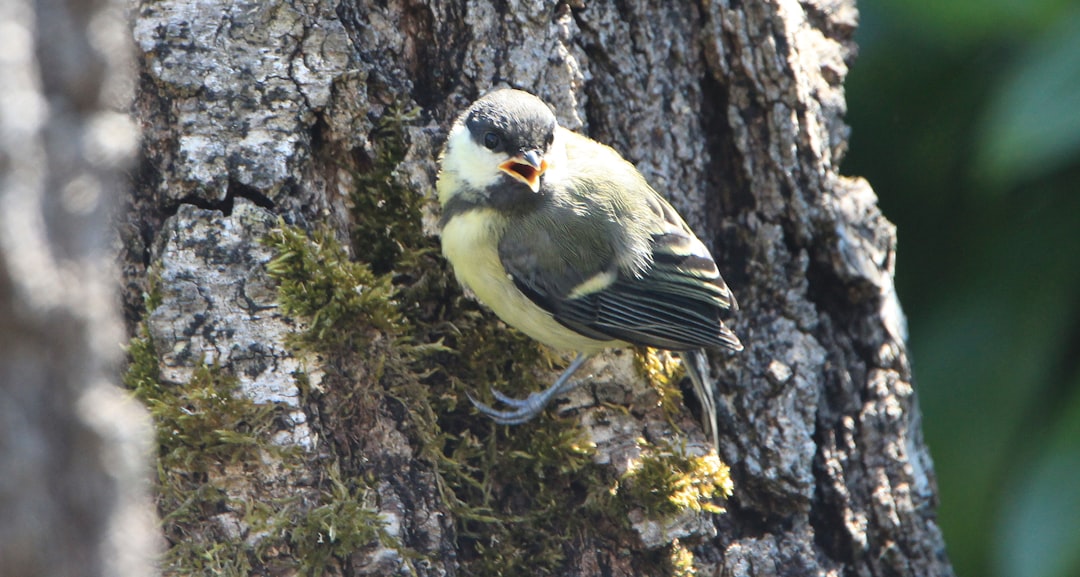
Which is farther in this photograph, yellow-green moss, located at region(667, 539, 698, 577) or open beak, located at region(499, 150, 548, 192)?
open beak, located at region(499, 150, 548, 192)

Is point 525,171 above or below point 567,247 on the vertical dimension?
above

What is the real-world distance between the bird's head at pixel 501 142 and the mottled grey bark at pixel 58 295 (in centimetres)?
142

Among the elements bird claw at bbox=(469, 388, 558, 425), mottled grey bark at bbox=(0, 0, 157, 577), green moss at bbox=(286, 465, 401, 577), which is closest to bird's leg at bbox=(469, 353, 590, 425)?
bird claw at bbox=(469, 388, 558, 425)

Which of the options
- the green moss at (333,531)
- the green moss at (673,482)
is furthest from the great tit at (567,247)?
the green moss at (333,531)

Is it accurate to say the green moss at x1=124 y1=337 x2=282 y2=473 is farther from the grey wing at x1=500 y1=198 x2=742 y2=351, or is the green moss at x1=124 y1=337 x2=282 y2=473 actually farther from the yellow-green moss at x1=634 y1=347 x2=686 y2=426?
the yellow-green moss at x1=634 y1=347 x2=686 y2=426

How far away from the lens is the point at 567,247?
2428mm

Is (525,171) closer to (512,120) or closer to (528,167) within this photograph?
(528,167)

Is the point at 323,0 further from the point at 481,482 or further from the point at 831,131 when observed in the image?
the point at 831,131

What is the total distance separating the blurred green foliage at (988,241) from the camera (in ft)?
11.0

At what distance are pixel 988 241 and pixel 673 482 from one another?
2.40 m

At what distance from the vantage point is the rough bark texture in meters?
2.00

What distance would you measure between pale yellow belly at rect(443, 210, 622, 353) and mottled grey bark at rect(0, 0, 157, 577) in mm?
1434

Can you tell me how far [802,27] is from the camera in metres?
2.62

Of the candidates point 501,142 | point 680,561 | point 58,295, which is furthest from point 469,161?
point 58,295
